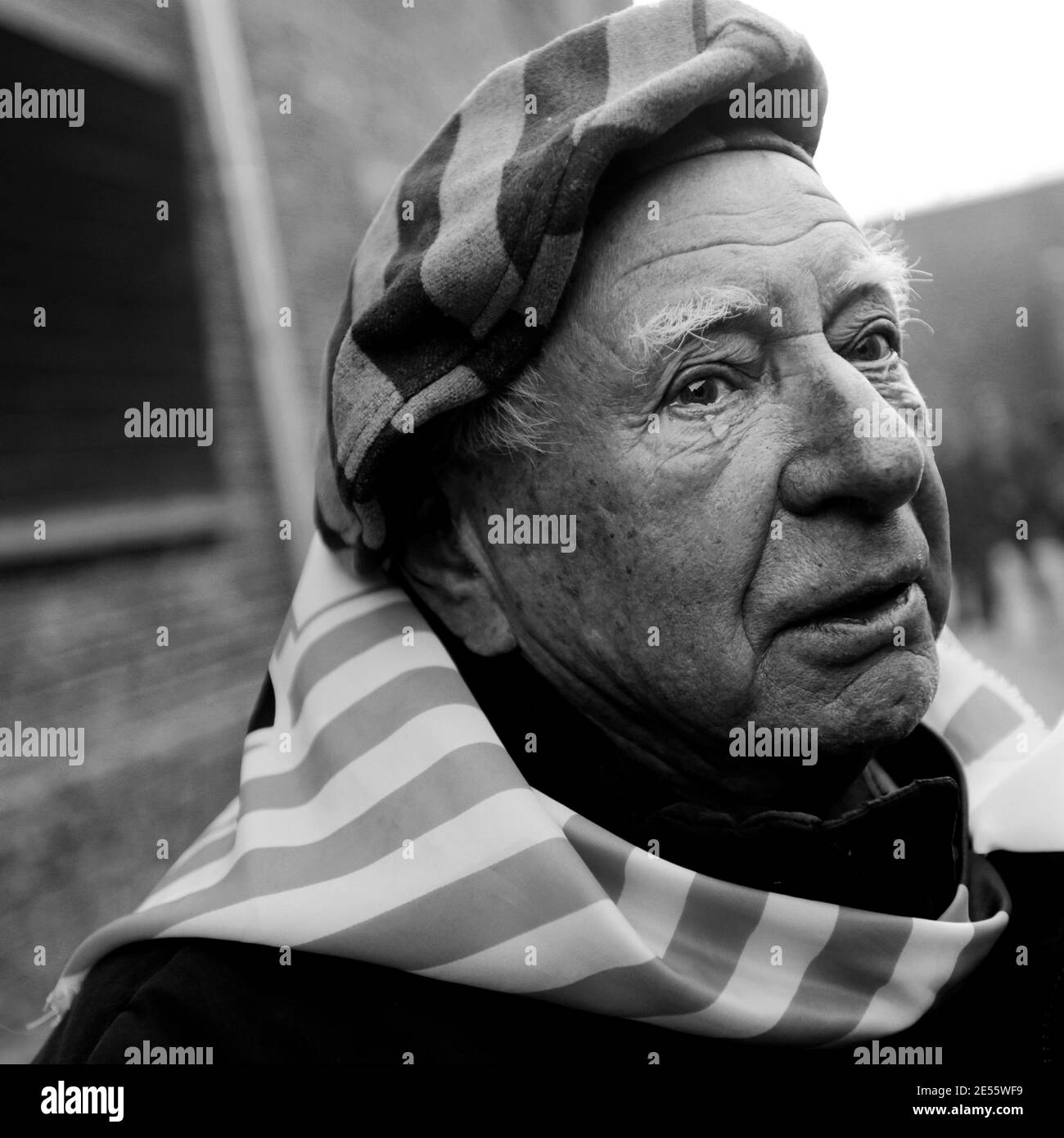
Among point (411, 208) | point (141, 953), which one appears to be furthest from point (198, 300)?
point (141, 953)

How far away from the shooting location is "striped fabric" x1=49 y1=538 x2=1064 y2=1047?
1464 mm

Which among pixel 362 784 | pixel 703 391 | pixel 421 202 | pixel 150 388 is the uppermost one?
pixel 150 388

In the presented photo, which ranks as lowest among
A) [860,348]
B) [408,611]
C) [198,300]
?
[408,611]

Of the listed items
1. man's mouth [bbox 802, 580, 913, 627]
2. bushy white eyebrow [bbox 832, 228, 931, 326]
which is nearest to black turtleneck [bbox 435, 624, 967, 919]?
man's mouth [bbox 802, 580, 913, 627]

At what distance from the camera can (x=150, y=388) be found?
4234mm

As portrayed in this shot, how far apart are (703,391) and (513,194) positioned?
0.41m

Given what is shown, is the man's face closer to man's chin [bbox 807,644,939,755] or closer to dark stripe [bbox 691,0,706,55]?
man's chin [bbox 807,644,939,755]

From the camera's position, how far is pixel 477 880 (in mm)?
1498

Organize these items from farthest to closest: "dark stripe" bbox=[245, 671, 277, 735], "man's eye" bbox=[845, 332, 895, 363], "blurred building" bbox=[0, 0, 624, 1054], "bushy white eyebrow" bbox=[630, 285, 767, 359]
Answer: "blurred building" bbox=[0, 0, 624, 1054]
"dark stripe" bbox=[245, 671, 277, 735]
"man's eye" bbox=[845, 332, 895, 363]
"bushy white eyebrow" bbox=[630, 285, 767, 359]

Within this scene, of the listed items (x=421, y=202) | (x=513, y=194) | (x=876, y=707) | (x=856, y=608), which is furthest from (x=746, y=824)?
(x=421, y=202)

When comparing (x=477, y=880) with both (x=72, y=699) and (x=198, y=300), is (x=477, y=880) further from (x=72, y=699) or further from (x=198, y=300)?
(x=198, y=300)

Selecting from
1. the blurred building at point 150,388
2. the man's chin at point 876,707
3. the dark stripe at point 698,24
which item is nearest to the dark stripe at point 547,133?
the dark stripe at point 698,24

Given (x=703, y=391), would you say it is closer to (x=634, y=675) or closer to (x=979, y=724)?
(x=634, y=675)
